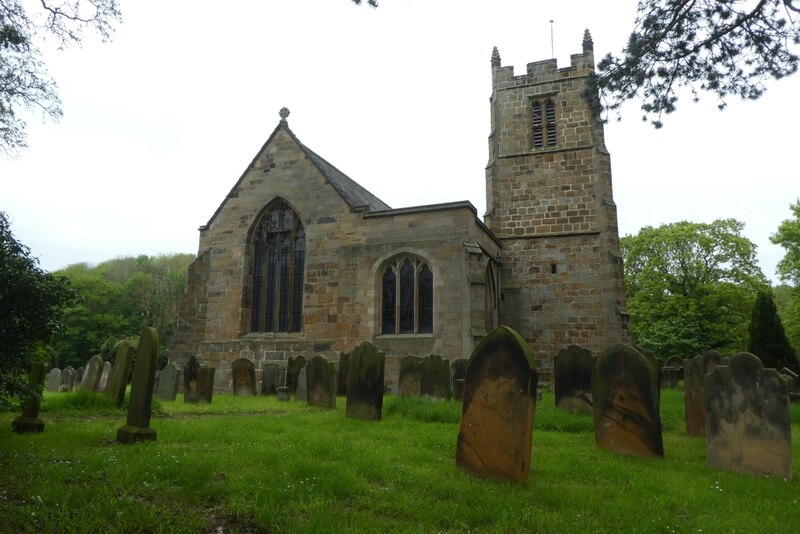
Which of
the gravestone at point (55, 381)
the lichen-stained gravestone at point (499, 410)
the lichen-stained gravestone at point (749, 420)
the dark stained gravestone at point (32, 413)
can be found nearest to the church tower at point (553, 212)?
the lichen-stained gravestone at point (749, 420)

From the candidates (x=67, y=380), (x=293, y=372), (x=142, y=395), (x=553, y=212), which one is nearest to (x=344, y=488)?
(x=142, y=395)

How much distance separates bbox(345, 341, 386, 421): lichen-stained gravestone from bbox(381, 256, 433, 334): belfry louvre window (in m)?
6.45

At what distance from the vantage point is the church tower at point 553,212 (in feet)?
59.2

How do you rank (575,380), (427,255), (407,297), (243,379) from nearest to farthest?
1. (575,380)
2. (243,379)
3. (427,255)
4. (407,297)

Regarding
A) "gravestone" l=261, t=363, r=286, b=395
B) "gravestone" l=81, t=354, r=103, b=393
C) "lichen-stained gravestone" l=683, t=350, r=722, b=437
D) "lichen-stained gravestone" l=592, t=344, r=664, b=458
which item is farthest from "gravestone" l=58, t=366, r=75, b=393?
"lichen-stained gravestone" l=683, t=350, r=722, b=437

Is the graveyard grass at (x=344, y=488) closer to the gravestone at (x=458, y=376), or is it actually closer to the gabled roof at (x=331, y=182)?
the gravestone at (x=458, y=376)

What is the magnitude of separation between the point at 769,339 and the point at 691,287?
39.9 ft

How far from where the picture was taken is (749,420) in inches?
223

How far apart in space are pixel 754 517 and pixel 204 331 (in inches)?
649

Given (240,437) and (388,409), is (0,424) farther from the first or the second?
(388,409)

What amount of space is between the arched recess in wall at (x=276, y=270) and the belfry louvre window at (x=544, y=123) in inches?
394

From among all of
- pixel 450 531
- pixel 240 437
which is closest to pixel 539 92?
pixel 240 437

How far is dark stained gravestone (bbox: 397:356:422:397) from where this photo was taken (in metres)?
11.5

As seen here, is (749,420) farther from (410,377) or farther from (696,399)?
(410,377)
